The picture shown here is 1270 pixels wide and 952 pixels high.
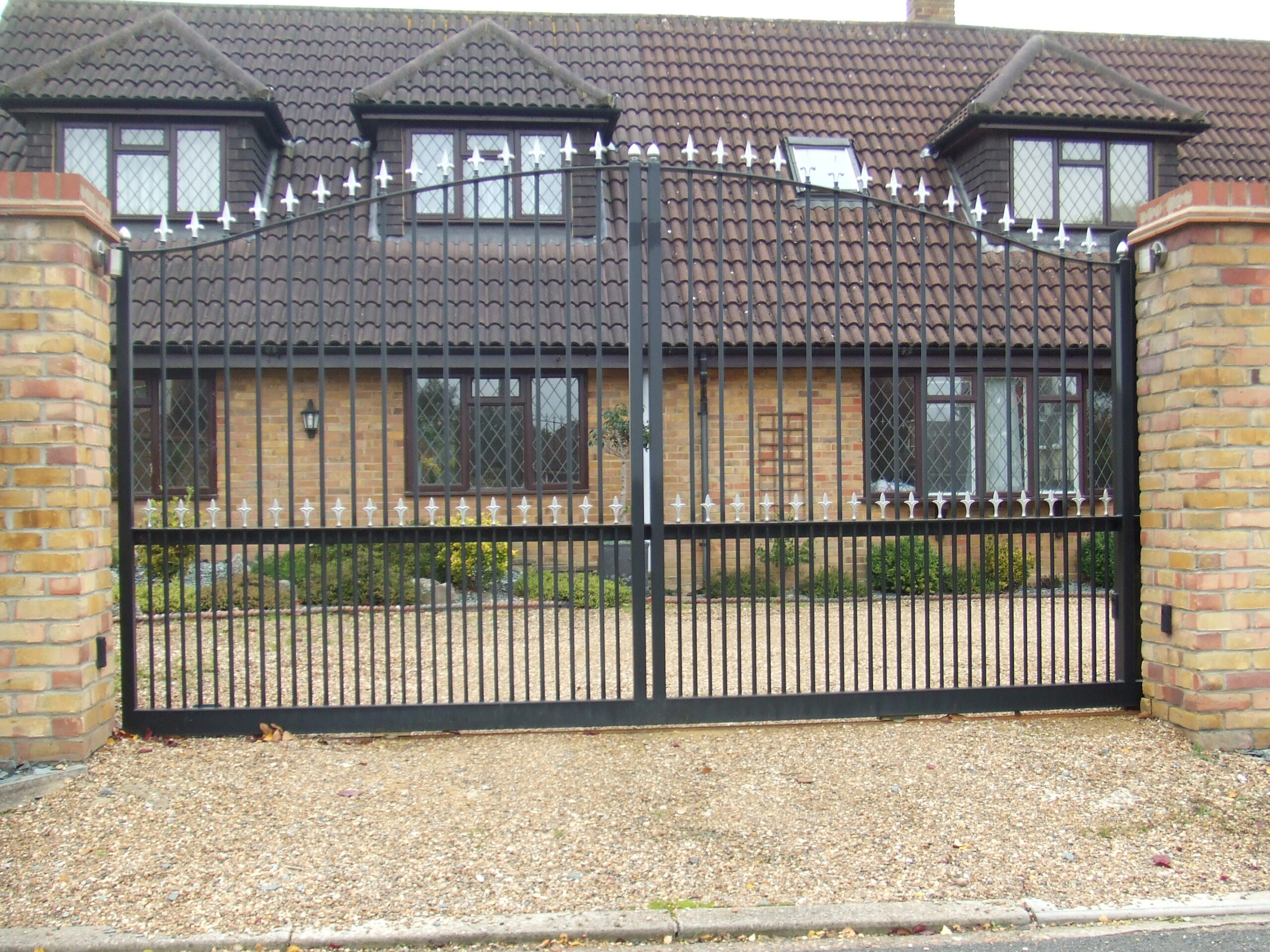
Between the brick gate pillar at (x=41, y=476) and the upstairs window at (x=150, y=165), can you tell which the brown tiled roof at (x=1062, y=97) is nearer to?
the upstairs window at (x=150, y=165)

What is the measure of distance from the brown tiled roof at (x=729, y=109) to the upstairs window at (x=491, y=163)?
0.55m

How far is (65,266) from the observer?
4441 millimetres

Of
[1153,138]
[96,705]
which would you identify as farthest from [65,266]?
[1153,138]

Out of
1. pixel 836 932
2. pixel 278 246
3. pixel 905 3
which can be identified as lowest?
pixel 836 932

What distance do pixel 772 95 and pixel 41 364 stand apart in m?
11.2

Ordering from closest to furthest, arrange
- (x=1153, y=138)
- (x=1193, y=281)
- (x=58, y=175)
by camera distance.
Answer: (x=58, y=175), (x=1193, y=281), (x=1153, y=138)

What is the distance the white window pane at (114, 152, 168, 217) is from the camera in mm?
11195

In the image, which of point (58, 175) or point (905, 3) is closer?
point (58, 175)

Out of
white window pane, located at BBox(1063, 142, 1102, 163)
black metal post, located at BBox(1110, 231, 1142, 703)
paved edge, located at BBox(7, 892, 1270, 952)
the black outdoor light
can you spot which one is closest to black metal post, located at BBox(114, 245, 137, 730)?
paved edge, located at BBox(7, 892, 1270, 952)

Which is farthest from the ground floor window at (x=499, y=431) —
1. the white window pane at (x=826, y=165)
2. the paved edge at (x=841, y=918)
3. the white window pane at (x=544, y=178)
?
the paved edge at (x=841, y=918)

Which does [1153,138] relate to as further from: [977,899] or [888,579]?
[977,899]

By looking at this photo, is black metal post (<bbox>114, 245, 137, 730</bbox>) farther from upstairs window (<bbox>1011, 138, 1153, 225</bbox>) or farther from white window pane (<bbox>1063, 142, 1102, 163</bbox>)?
white window pane (<bbox>1063, 142, 1102, 163</bbox>)

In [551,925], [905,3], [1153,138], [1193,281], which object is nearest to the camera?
[551,925]

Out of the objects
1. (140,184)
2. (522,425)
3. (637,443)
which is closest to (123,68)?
(140,184)
